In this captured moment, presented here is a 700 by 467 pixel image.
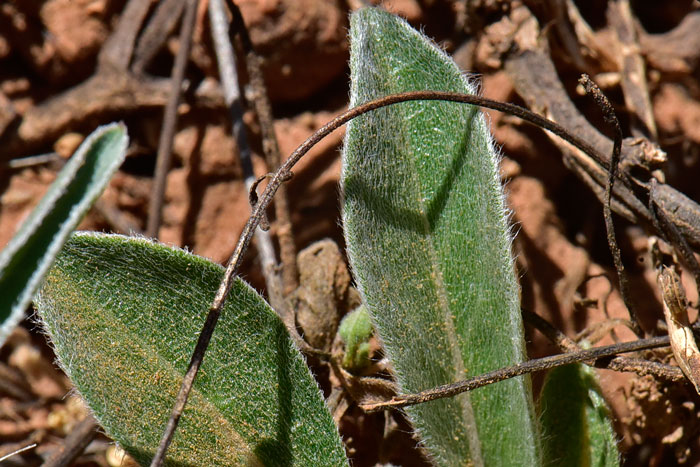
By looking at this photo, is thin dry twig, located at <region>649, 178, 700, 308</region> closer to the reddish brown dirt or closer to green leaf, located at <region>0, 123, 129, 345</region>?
the reddish brown dirt

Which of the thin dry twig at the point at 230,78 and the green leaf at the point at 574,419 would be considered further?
the thin dry twig at the point at 230,78

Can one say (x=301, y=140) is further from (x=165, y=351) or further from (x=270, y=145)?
(x=165, y=351)

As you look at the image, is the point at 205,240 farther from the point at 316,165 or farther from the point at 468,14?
the point at 468,14

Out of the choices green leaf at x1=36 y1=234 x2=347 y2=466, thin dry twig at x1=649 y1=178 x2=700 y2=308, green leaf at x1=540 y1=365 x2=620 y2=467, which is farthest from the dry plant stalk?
green leaf at x1=36 y1=234 x2=347 y2=466

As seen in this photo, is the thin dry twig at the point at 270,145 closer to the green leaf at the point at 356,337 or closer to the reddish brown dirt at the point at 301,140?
the reddish brown dirt at the point at 301,140

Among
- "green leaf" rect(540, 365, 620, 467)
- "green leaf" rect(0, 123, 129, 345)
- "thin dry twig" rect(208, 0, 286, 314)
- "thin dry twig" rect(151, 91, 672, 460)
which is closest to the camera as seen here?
"green leaf" rect(0, 123, 129, 345)

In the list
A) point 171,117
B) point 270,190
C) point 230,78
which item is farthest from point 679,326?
point 171,117

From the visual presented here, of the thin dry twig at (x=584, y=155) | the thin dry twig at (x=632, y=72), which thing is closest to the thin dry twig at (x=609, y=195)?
the thin dry twig at (x=584, y=155)

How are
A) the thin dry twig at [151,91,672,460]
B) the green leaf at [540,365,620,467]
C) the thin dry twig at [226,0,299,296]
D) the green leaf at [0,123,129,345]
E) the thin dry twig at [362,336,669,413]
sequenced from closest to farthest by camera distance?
the green leaf at [0,123,129,345] → the thin dry twig at [151,91,672,460] → the thin dry twig at [362,336,669,413] → the green leaf at [540,365,620,467] → the thin dry twig at [226,0,299,296]

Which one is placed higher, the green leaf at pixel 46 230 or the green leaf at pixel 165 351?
the green leaf at pixel 46 230
